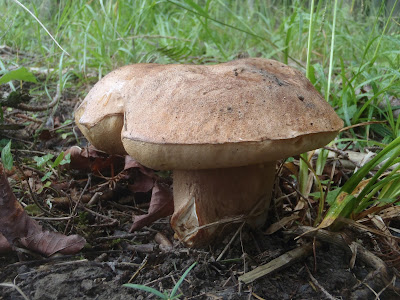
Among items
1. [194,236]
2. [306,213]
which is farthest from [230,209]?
[306,213]

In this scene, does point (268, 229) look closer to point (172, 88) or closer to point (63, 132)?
point (172, 88)

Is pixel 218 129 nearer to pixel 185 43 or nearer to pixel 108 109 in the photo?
pixel 108 109

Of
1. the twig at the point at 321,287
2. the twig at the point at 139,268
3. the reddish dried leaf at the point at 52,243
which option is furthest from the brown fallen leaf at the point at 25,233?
the twig at the point at 321,287

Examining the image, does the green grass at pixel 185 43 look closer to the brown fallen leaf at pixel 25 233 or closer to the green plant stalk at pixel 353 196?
the green plant stalk at pixel 353 196

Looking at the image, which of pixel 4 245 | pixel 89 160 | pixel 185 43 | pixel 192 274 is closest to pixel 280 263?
pixel 192 274

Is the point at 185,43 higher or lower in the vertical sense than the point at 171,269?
Answer: higher
